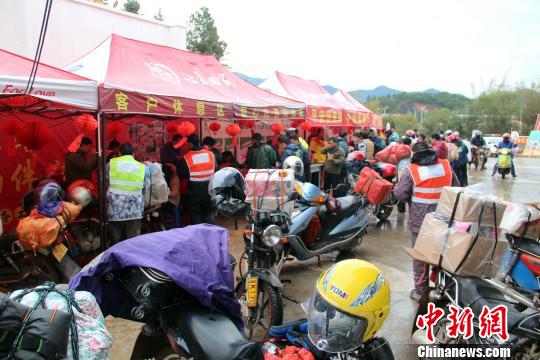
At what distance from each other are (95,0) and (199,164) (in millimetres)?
7101

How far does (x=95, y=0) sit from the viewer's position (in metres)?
11.1

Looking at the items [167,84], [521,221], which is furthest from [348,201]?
[167,84]

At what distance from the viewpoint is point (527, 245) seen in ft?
12.1

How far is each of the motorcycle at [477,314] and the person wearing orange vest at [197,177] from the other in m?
4.02

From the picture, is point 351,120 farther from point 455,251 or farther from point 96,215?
point 455,251

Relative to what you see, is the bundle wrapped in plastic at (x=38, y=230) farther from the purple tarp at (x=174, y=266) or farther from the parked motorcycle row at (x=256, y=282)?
the purple tarp at (x=174, y=266)

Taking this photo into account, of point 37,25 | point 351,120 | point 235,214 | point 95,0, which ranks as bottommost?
point 235,214

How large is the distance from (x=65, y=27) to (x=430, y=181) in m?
8.47

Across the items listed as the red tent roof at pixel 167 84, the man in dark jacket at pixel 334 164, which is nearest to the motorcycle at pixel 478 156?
the man in dark jacket at pixel 334 164

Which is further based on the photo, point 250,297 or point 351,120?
point 351,120

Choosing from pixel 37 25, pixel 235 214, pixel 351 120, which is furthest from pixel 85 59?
pixel 351 120

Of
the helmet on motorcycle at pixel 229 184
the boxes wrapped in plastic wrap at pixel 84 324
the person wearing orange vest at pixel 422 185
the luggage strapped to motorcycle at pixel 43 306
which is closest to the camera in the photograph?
the luggage strapped to motorcycle at pixel 43 306

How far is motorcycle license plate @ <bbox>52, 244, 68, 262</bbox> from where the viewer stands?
15.2 ft

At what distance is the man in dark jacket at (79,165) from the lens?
5.90 meters
